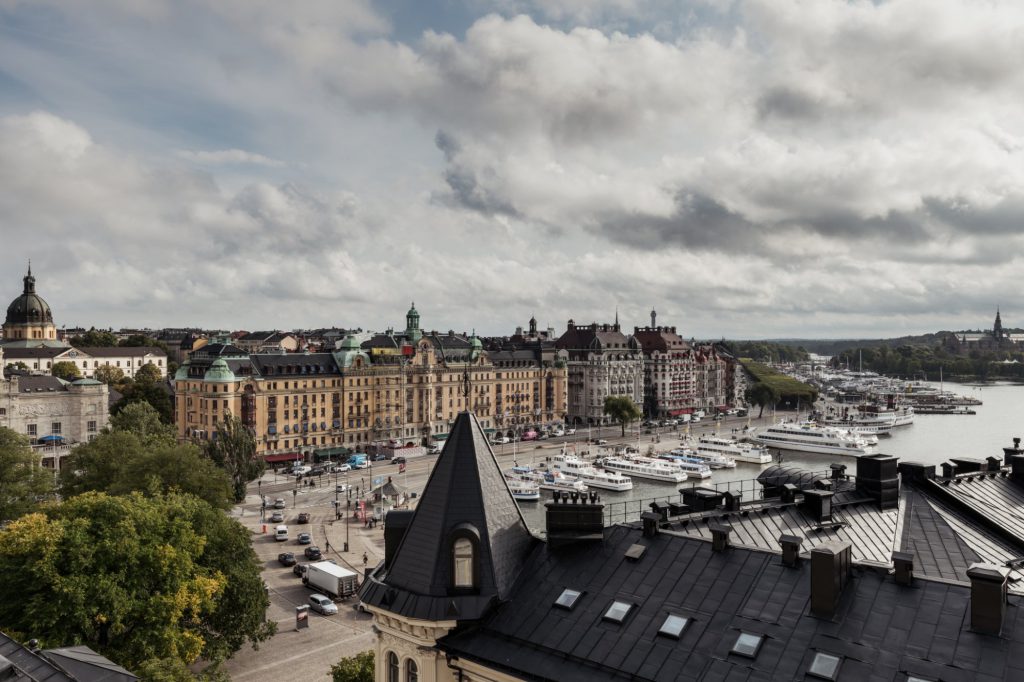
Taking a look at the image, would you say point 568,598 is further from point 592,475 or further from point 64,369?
point 64,369

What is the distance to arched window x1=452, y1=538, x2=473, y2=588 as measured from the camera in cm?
2068

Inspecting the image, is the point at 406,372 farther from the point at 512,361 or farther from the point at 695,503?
the point at 695,503

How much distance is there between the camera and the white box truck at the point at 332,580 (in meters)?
48.5

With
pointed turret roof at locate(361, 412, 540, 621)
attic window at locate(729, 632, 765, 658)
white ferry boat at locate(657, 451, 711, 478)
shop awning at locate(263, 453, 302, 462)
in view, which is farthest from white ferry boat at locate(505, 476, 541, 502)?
attic window at locate(729, 632, 765, 658)

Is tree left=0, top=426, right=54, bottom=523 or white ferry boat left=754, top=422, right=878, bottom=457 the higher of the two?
tree left=0, top=426, right=54, bottom=523

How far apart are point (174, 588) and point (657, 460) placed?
274ft

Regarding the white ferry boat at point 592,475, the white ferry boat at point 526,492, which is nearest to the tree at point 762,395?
the white ferry boat at point 592,475

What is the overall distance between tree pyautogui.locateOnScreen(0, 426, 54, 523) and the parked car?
66.0ft

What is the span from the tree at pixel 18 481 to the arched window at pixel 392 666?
1559 inches

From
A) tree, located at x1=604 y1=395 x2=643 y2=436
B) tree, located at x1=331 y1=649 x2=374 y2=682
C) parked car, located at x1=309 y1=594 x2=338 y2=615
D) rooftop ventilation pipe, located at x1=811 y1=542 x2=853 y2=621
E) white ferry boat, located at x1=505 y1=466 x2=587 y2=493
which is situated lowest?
white ferry boat, located at x1=505 y1=466 x2=587 y2=493

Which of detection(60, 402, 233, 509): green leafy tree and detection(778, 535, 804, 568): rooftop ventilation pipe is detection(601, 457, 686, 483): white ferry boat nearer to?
detection(60, 402, 233, 509): green leafy tree

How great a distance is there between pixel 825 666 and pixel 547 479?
3178 inches

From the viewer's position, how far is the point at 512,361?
473ft

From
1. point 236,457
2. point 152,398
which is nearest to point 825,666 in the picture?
point 236,457
